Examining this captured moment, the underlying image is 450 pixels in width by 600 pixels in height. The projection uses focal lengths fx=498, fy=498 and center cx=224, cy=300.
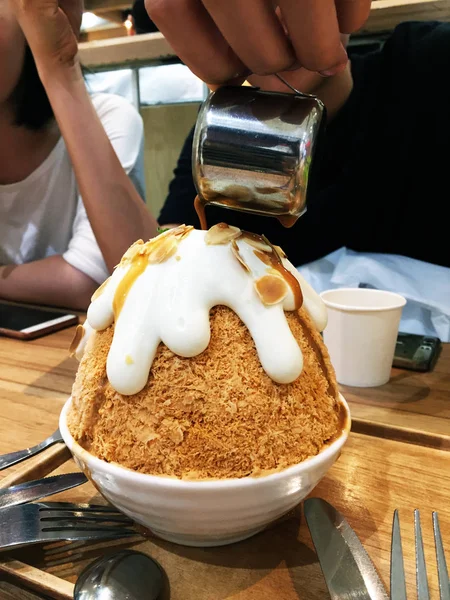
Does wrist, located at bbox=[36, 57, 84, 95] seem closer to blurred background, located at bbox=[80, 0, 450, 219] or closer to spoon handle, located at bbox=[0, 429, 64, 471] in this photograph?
blurred background, located at bbox=[80, 0, 450, 219]

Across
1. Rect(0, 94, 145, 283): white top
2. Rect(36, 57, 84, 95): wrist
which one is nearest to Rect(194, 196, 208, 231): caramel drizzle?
Rect(36, 57, 84, 95): wrist

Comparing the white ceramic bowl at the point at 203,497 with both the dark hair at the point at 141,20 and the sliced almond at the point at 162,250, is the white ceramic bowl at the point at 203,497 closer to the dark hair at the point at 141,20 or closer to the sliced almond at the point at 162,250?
the sliced almond at the point at 162,250

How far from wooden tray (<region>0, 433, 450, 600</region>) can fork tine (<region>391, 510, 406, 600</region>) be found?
11 millimetres

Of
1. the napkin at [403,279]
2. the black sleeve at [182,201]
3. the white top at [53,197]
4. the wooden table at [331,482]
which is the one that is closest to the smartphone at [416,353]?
the wooden table at [331,482]

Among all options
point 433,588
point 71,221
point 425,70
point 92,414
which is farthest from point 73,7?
point 433,588

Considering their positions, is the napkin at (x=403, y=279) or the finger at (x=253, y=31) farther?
the napkin at (x=403, y=279)

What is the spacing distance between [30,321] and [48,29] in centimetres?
62

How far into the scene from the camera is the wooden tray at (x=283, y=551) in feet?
1.18

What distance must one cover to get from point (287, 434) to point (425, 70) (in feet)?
4.02

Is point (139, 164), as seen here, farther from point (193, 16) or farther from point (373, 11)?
point (193, 16)

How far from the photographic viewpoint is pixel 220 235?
1.36 ft

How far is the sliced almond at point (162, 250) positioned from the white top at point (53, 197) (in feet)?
3.60

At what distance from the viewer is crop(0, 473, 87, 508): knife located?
435 mm

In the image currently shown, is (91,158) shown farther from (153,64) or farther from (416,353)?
(153,64)
